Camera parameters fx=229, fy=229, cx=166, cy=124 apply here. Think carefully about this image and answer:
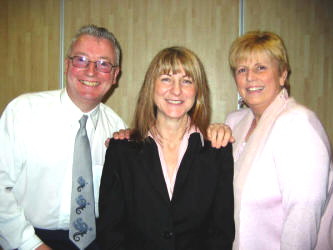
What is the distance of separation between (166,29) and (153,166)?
1604mm

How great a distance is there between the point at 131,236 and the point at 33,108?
1.15 m

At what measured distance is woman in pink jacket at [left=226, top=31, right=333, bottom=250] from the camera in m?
1.20

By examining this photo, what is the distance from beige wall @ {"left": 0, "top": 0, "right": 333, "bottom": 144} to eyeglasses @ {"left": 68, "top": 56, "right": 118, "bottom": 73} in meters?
0.79

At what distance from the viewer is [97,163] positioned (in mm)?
1758

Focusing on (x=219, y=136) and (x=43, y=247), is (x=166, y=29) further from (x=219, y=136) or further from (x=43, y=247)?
(x=43, y=247)

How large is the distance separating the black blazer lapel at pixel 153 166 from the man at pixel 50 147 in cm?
55

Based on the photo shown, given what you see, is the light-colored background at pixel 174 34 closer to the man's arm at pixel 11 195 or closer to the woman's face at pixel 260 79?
the woman's face at pixel 260 79

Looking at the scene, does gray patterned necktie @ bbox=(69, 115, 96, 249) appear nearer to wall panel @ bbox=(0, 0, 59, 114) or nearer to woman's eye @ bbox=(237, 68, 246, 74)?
woman's eye @ bbox=(237, 68, 246, 74)

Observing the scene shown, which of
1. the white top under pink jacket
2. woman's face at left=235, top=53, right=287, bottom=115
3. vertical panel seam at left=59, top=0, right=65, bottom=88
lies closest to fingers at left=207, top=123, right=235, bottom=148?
the white top under pink jacket

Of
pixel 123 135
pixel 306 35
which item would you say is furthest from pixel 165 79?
pixel 306 35

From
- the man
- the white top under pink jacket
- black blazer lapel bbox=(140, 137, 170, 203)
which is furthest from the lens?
the man

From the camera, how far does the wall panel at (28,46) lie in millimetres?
2502

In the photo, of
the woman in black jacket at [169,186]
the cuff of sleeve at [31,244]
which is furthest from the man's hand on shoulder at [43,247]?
the woman in black jacket at [169,186]

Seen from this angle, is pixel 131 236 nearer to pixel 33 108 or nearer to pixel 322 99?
pixel 33 108
